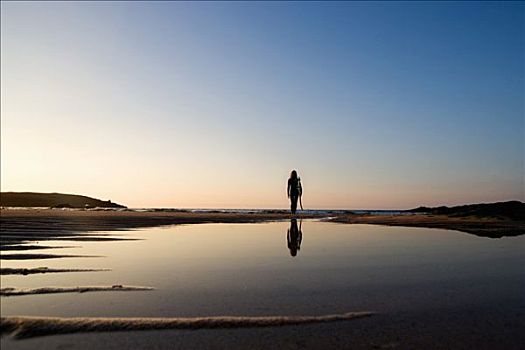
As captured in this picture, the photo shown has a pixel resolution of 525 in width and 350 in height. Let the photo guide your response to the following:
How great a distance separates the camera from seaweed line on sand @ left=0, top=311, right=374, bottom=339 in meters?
4.84

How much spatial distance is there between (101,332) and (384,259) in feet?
25.9

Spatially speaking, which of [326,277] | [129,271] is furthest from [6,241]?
[326,277]

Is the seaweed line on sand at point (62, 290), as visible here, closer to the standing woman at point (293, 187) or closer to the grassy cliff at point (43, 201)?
the standing woman at point (293, 187)

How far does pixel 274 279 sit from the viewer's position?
7.79m

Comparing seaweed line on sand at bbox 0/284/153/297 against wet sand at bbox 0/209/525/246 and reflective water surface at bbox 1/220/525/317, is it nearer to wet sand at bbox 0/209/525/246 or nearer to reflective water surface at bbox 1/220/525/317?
reflective water surface at bbox 1/220/525/317

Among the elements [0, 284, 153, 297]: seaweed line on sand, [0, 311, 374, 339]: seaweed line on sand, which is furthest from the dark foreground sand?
[0, 284, 153, 297]: seaweed line on sand

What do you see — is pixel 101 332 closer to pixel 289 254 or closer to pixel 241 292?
pixel 241 292

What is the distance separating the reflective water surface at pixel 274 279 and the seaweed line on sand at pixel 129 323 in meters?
0.30

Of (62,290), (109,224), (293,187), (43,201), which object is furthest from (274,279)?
(43,201)

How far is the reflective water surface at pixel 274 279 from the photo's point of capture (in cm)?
590

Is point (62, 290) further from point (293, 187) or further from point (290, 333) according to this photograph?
point (293, 187)

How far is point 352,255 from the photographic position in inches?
449

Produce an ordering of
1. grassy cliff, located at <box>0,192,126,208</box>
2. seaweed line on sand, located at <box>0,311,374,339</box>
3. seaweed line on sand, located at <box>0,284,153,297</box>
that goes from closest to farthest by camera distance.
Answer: seaweed line on sand, located at <box>0,311,374,339</box> → seaweed line on sand, located at <box>0,284,153,297</box> → grassy cliff, located at <box>0,192,126,208</box>

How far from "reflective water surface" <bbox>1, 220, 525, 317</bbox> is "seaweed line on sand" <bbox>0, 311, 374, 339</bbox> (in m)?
0.30
